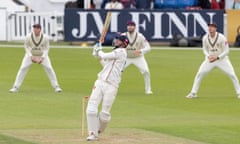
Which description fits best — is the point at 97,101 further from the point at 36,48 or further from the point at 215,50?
the point at 36,48

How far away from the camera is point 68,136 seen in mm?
18703

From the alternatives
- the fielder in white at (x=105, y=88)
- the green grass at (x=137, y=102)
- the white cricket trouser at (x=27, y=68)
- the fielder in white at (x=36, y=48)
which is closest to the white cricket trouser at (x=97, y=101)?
the fielder in white at (x=105, y=88)

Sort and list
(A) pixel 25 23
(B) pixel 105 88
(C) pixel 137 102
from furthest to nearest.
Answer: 1. (A) pixel 25 23
2. (C) pixel 137 102
3. (B) pixel 105 88

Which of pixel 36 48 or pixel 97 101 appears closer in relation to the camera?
pixel 97 101

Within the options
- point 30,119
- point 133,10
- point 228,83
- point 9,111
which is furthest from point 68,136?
point 133,10

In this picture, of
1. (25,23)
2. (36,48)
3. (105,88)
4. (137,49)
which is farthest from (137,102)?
(25,23)

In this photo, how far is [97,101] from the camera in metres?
18.1

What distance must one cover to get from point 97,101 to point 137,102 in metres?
7.35

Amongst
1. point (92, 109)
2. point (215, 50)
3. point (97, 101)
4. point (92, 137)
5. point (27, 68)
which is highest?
point (215, 50)

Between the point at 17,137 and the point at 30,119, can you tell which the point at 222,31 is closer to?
the point at 30,119

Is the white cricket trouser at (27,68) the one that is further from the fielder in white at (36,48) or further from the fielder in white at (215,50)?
the fielder in white at (215,50)

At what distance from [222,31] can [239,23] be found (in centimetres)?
97

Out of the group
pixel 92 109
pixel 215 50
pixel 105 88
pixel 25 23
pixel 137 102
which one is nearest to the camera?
pixel 92 109

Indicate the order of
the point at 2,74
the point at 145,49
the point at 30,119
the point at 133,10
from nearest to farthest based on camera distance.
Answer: the point at 30,119 < the point at 145,49 < the point at 2,74 < the point at 133,10
